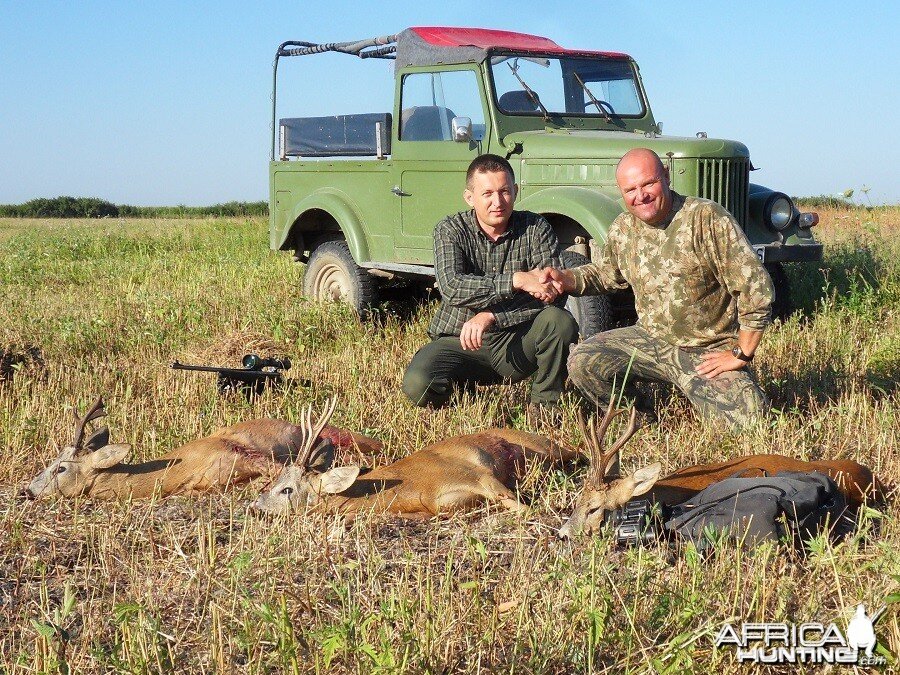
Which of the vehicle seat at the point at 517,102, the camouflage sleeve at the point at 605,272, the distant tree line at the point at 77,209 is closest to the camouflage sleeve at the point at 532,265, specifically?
the camouflage sleeve at the point at 605,272

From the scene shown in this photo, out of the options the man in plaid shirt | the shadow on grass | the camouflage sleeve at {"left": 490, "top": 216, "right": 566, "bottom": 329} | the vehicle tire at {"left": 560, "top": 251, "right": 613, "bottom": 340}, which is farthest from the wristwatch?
the shadow on grass

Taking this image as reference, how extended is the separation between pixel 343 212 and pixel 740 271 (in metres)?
4.67

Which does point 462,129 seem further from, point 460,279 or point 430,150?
point 460,279

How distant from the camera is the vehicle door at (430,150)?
324 inches

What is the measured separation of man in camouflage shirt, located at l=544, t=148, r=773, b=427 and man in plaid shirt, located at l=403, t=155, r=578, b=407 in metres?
0.17

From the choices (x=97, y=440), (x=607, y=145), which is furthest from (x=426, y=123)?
(x=97, y=440)

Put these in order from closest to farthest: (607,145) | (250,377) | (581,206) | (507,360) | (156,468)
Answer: (156,468)
(507,360)
(250,377)
(581,206)
(607,145)

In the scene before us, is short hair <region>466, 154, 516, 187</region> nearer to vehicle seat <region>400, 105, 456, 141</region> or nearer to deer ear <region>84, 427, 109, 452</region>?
deer ear <region>84, 427, 109, 452</region>

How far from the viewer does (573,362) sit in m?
5.79

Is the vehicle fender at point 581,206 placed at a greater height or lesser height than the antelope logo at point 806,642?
greater

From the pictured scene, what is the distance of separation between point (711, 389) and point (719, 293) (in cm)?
49

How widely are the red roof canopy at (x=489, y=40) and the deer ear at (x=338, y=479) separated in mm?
4976

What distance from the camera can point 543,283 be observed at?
17.8 ft

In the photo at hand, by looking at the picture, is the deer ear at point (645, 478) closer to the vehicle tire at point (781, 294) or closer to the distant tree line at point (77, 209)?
the vehicle tire at point (781, 294)
